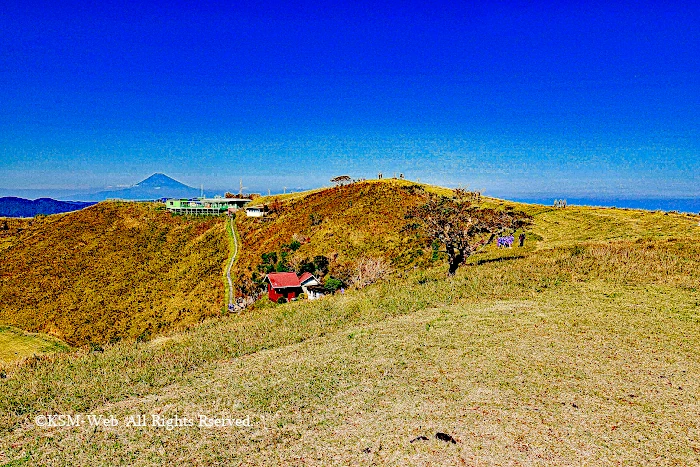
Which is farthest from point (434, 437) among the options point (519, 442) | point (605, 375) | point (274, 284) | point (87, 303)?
point (87, 303)

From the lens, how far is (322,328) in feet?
64.3

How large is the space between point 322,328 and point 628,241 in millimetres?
28752

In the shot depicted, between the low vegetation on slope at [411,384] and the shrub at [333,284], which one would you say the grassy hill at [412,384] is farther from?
the shrub at [333,284]

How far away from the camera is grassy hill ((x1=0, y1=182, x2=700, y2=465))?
9.50m

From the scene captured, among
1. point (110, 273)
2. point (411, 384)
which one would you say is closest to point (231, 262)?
point (110, 273)

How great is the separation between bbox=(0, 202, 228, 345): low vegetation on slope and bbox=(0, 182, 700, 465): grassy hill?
33.5 metres

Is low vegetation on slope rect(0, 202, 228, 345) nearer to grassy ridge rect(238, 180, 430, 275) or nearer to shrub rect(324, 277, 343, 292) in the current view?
grassy ridge rect(238, 180, 430, 275)

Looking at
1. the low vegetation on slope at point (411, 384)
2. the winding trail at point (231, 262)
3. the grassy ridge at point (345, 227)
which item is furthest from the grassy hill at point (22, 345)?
the grassy ridge at point (345, 227)

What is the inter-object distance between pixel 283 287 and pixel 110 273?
40455 millimetres

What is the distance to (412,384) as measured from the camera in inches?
494

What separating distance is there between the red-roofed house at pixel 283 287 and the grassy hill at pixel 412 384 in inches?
1080

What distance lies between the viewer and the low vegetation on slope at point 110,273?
54062mm

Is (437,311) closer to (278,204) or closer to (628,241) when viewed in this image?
(628,241)

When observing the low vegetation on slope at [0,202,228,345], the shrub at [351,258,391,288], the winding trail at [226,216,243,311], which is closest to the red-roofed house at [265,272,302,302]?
the winding trail at [226,216,243,311]
